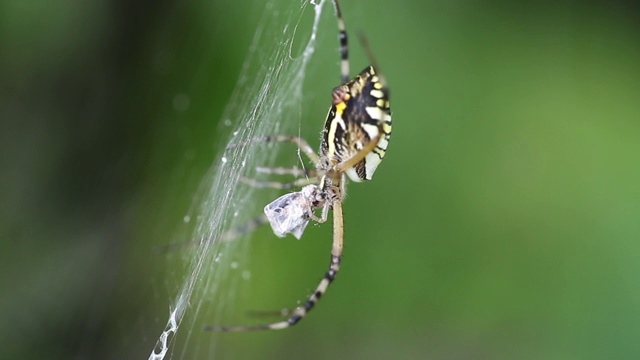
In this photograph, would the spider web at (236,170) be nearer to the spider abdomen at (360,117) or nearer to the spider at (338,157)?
the spider at (338,157)

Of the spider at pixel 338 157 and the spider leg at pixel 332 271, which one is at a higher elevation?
the spider at pixel 338 157

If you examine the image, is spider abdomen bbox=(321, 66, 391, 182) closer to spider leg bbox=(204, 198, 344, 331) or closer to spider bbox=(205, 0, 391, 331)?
spider bbox=(205, 0, 391, 331)

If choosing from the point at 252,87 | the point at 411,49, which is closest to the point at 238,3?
the point at 252,87

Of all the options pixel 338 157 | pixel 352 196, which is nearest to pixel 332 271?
pixel 338 157

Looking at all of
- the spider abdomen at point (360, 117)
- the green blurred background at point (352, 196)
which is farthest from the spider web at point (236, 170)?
the spider abdomen at point (360, 117)

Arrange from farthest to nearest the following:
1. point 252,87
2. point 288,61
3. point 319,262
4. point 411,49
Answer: point 411,49, point 319,262, point 252,87, point 288,61

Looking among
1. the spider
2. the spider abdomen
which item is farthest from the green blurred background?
the spider abdomen

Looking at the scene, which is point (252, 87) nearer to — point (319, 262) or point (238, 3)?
point (238, 3)
